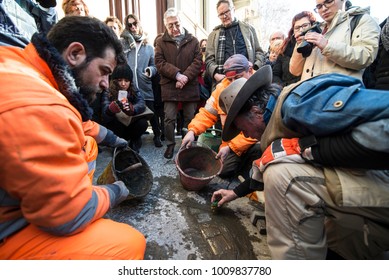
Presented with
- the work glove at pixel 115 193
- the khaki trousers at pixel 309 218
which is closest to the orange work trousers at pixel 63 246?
the work glove at pixel 115 193

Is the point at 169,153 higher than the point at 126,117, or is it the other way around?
the point at 126,117

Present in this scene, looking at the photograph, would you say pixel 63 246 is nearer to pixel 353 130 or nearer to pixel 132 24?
pixel 353 130

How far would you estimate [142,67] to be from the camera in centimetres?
374

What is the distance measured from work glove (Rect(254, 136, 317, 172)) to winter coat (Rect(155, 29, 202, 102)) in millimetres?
2229

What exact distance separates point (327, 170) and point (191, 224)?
1.04 m

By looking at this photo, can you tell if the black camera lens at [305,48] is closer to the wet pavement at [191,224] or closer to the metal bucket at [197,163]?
the metal bucket at [197,163]

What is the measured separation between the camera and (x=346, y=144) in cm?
104

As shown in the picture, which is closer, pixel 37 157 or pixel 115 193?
pixel 37 157

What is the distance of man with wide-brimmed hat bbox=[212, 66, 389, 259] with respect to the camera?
3.32 feet

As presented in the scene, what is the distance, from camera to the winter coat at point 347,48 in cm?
197

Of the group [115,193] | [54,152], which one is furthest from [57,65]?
[115,193]
